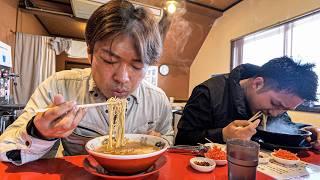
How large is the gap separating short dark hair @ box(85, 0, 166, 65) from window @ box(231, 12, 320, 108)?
82.5 inches

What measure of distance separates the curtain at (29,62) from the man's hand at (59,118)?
436 cm

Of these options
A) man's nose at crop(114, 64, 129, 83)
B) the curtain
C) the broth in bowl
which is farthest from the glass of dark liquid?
the curtain

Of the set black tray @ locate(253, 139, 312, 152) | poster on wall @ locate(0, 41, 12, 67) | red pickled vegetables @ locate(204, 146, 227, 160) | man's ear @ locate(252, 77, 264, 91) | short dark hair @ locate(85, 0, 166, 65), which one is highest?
poster on wall @ locate(0, 41, 12, 67)

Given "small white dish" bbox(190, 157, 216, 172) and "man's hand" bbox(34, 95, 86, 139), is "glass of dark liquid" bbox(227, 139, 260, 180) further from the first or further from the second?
"man's hand" bbox(34, 95, 86, 139)

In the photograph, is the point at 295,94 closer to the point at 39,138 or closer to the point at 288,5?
the point at 39,138

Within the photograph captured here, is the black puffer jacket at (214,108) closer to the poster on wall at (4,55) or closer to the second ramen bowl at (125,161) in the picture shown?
the second ramen bowl at (125,161)

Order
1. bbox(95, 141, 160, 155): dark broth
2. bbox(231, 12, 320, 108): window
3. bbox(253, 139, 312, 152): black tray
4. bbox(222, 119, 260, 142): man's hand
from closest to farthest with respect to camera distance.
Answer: bbox(95, 141, 160, 155): dark broth < bbox(222, 119, 260, 142): man's hand < bbox(253, 139, 312, 152): black tray < bbox(231, 12, 320, 108): window

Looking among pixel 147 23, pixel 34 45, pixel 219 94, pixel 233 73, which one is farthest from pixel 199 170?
pixel 34 45

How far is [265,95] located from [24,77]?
4.71 metres

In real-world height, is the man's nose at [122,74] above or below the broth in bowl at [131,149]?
above

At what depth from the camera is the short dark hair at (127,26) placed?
38.2 inches

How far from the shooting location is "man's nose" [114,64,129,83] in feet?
3.11

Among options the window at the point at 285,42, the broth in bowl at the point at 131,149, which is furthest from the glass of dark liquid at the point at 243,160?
the window at the point at 285,42

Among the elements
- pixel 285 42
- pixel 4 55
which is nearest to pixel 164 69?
pixel 285 42
